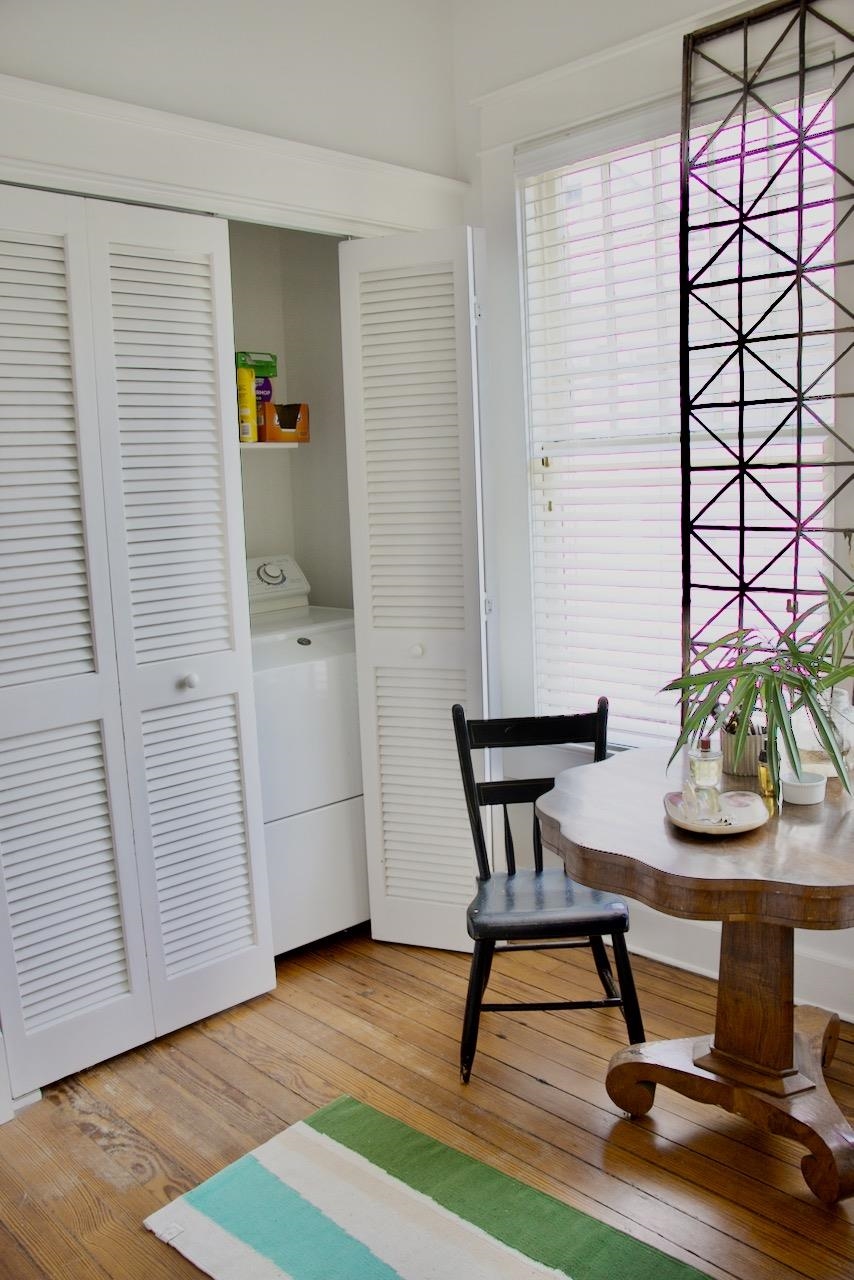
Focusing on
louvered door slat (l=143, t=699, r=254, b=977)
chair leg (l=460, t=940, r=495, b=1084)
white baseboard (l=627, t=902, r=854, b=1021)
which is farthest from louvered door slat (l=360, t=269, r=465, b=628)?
white baseboard (l=627, t=902, r=854, b=1021)

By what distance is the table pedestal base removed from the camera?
206 cm

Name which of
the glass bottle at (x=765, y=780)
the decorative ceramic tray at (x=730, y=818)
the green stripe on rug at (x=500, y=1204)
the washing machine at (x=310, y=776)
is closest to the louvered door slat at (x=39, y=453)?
the washing machine at (x=310, y=776)

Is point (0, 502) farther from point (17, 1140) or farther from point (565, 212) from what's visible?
point (565, 212)

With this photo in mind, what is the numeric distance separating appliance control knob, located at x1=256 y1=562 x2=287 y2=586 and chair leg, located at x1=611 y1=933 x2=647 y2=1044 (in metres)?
1.72

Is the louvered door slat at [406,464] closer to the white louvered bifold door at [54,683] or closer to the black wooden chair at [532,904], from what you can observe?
the black wooden chair at [532,904]

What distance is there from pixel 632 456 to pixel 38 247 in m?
1.64

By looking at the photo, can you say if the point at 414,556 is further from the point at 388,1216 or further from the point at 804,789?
the point at 388,1216

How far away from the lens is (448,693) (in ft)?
10.4

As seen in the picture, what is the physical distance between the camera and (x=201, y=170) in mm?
2730

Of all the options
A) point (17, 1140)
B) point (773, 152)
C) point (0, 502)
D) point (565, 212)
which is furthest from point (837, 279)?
point (17, 1140)

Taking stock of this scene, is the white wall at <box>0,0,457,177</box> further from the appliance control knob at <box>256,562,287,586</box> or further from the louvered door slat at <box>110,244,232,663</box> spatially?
the appliance control knob at <box>256,562,287,586</box>

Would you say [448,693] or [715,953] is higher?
[448,693]

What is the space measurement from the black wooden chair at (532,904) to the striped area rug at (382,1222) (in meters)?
0.37

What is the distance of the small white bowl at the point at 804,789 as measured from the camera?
7.08 feet
